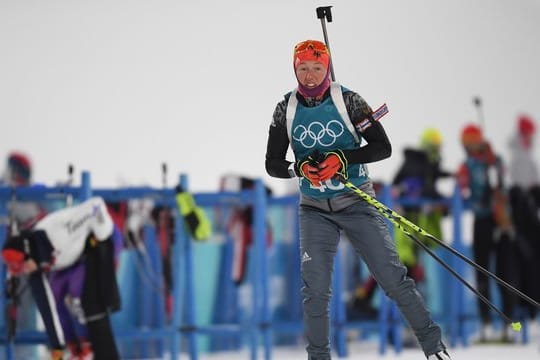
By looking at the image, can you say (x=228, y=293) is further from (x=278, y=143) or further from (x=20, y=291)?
(x=278, y=143)

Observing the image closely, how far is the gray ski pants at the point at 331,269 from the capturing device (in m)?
3.82

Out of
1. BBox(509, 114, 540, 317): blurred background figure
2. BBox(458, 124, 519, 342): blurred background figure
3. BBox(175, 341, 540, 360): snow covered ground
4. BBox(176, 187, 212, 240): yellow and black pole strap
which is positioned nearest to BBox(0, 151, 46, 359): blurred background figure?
BBox(176, 187, 212, 240): yellow and black pole strap

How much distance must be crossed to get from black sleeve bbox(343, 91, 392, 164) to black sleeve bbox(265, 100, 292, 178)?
0.25 m

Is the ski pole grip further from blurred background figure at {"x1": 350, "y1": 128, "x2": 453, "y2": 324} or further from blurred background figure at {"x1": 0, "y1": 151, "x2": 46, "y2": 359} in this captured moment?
blurred background figure at {"x1": 350, "y1": 128, "x2": 453, "y2": 324}

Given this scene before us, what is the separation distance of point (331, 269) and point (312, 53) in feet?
2.69

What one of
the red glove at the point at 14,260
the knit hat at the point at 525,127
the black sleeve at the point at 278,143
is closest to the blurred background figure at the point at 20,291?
the red glove at the point at 14,260

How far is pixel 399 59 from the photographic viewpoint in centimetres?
795

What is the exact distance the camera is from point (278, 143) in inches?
156

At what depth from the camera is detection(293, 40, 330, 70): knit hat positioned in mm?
3854

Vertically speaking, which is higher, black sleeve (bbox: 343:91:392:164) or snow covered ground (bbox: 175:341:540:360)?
black sleeve (bbox: 343:91:392:164)

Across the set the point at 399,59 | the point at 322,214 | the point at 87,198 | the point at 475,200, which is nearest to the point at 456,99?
the point at 399,59

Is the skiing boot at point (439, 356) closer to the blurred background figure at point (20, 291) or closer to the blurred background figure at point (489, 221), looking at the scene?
the blurred background figure at point (20, 291)

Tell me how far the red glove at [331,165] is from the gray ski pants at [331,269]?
22cm

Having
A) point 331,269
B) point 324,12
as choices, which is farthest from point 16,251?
point 324,12
